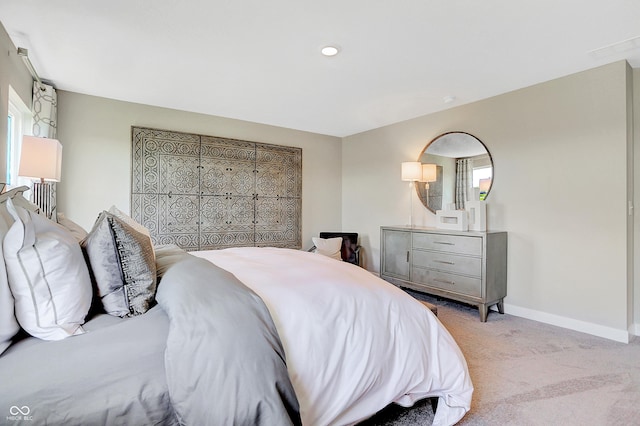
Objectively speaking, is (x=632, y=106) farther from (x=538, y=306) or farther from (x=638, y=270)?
(x=538, y=306)

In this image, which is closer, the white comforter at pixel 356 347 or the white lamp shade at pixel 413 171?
the white comforter at pixel 356 347

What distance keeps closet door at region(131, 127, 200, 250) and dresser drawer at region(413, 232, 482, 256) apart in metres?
2.89

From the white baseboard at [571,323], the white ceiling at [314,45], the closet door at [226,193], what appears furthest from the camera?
the closet door at [226,193]

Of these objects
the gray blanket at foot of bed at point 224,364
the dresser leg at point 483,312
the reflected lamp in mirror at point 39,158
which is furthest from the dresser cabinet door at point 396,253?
the reflected lamp in mirror at point 39,158

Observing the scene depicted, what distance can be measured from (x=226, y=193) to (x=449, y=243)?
2970 millimetres

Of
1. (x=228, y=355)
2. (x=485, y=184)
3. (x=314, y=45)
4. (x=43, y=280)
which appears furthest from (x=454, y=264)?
(x=43, y=280)

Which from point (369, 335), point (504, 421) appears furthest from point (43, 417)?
point (504, 421)

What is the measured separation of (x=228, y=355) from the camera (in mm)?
1047

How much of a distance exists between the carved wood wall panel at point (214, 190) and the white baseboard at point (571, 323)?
9.97ft

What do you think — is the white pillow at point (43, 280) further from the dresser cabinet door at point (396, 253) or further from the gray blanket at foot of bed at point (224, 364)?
the dresser cabinet door at point (396, 253)

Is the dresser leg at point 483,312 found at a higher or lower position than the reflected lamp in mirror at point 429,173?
lower

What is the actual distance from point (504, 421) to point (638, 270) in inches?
89.5

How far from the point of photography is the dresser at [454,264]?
320cm

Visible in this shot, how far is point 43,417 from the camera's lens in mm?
897
